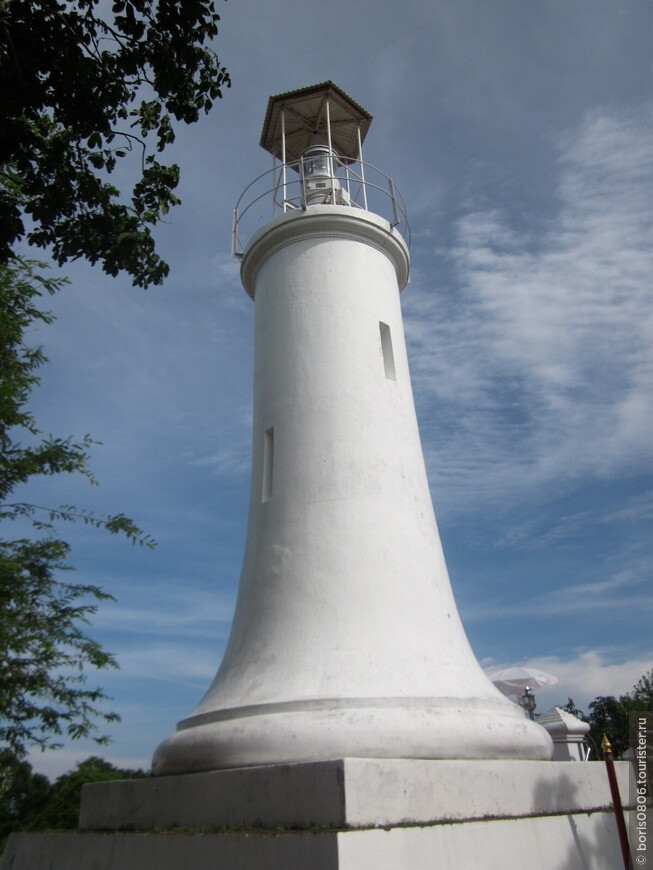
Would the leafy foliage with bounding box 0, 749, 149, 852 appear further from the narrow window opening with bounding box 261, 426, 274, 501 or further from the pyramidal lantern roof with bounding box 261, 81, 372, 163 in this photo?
the pyramidal lantern roof with bounding box 261, 81, 372, 163

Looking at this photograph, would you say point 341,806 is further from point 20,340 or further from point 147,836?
point 20,340

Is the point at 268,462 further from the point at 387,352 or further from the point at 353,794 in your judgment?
the point at 353,794

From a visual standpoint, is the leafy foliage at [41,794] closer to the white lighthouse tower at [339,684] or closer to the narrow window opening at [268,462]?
the white lighthouse tower at [339,684]

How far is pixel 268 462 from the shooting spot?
25.6 feet

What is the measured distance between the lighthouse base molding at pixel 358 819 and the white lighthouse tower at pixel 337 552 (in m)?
0.29

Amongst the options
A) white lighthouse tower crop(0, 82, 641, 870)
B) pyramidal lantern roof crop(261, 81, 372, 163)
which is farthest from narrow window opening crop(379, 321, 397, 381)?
pyramidal lantern roof crop(261, 81, 372, 163)

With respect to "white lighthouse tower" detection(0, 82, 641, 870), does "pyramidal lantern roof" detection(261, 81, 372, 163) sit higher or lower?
higher

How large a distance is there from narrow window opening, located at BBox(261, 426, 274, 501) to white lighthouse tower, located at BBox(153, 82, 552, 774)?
2 cm

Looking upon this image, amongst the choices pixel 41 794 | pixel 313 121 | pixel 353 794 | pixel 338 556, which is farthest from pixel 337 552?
pixel 41 794

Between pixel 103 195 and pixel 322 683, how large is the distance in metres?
4.71

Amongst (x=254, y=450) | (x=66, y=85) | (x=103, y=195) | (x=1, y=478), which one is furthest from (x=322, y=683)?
(x=1, y=478)

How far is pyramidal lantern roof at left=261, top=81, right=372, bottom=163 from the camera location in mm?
10234

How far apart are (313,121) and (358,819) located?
9397 millimetres

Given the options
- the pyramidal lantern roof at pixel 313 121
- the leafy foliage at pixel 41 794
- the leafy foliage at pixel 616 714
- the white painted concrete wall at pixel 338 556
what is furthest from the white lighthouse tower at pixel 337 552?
the leafy foliage at pixel 616 714
